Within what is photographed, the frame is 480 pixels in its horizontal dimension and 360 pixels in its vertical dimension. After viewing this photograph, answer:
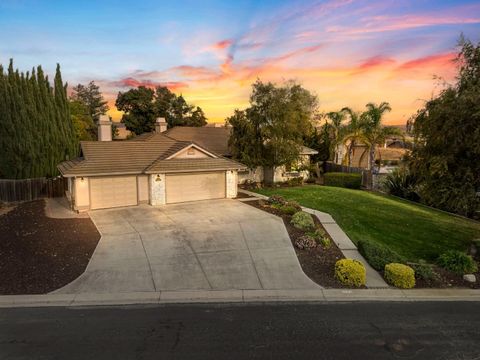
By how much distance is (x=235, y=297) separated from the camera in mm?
10062

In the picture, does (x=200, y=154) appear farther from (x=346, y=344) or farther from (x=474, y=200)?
(x=346, y=344)

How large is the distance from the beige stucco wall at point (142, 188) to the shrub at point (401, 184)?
60.2 feet

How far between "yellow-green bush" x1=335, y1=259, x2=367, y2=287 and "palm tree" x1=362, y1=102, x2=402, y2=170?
843 inches

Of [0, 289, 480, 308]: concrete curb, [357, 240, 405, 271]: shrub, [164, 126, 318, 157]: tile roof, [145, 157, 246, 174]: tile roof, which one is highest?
[164, 126, 318, 157]: tile roof

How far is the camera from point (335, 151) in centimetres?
3694

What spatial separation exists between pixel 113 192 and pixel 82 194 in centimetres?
172

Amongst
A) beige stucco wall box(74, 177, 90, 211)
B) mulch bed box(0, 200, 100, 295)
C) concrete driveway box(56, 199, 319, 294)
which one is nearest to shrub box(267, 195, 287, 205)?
concrete driveway box(56, 199, 319, 294)

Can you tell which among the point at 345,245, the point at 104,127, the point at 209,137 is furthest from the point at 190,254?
the point at 209,137

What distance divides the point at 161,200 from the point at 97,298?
11.3 m

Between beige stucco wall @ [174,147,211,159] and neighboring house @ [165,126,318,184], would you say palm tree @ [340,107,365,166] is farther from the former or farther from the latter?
beige stucco wall @ [174,147,211,159]

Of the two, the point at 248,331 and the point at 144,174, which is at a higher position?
the point at 144,174

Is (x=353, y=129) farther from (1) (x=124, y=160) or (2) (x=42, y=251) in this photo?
(2) (x=42, y=251)

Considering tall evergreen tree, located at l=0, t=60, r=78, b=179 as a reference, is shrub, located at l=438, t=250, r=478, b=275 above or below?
below

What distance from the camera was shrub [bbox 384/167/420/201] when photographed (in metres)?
24.9
